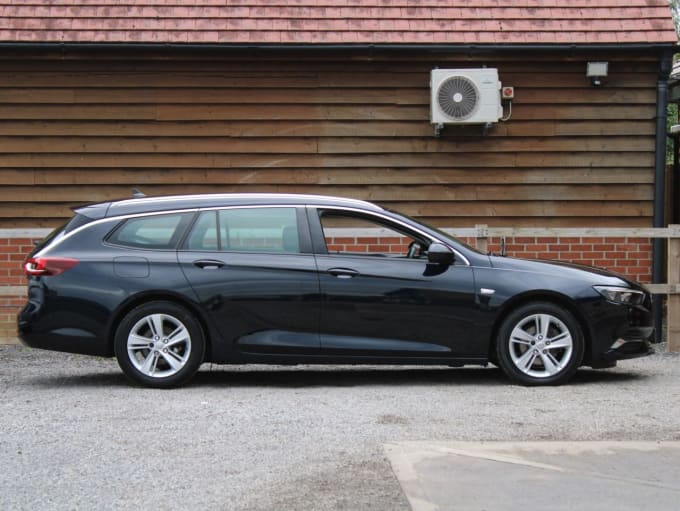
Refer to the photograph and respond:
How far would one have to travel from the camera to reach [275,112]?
11.7 m

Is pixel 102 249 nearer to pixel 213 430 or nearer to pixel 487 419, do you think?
pixel 213 430

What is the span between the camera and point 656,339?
11664 millimetres

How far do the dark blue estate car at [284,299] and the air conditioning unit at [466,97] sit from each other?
3716 millimetres

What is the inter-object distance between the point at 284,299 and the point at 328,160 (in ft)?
13.6

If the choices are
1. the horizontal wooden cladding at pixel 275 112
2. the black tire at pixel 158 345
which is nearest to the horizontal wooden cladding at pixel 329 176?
the horizontal wooden cladding at pixel 275 112

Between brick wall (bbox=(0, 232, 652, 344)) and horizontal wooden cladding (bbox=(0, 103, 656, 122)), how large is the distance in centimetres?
137

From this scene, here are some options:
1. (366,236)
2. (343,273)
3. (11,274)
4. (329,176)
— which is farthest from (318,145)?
(343,273)

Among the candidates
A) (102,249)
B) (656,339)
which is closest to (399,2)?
(656,339)

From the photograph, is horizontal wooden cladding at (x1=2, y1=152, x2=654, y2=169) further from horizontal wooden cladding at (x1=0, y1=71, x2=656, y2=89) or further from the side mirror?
the side mirror

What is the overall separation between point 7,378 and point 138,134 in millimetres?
3964

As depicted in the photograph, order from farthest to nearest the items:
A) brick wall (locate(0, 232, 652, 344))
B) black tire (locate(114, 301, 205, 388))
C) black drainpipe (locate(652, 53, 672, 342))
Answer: black drainpipe (locate(652, 53, 672, 342)), brick wall (locate(0, 232, 652, 344)), black tire (locate(114, 301, 205, 388))

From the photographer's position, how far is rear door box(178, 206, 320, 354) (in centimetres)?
775

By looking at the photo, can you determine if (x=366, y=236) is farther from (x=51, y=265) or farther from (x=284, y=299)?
(x=51, y=265)

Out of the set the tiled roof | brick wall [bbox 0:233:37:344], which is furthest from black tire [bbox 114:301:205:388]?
the tiled roof
